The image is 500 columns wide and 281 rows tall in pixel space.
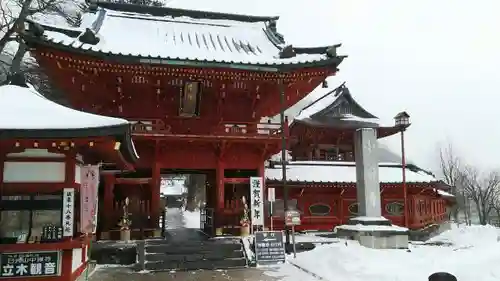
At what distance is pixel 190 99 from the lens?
61.0ft

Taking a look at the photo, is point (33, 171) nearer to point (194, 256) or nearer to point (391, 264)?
point (194, 256)

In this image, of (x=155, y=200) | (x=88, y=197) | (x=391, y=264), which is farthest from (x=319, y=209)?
(x=88, y=197)

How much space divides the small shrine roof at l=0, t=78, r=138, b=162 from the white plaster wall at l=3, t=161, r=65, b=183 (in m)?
1.30

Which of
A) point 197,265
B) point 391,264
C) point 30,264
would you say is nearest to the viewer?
point 30,264

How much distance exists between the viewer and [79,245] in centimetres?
1053

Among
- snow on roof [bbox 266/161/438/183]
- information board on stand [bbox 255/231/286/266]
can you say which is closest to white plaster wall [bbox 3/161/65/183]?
information board on stand [bbox 255/231/286/266]

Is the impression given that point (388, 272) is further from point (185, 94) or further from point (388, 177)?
point (388, 177)

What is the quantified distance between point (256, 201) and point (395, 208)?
13.0 meters

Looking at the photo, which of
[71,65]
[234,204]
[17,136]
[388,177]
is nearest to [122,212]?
[234,204]

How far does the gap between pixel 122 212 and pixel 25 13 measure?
10302 millimetres

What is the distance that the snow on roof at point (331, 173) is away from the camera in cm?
2488

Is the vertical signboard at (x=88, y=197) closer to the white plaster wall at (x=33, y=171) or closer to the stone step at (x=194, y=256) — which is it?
the white plaster wall at (x=33, y=171)

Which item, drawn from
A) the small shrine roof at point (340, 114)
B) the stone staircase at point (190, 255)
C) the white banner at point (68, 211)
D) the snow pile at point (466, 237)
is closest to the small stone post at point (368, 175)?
the small shrine roof at point (340, 114)

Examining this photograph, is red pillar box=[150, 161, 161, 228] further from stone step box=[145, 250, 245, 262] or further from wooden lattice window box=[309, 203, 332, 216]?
wooden lattice window box=[309, 203, 332, 216]
